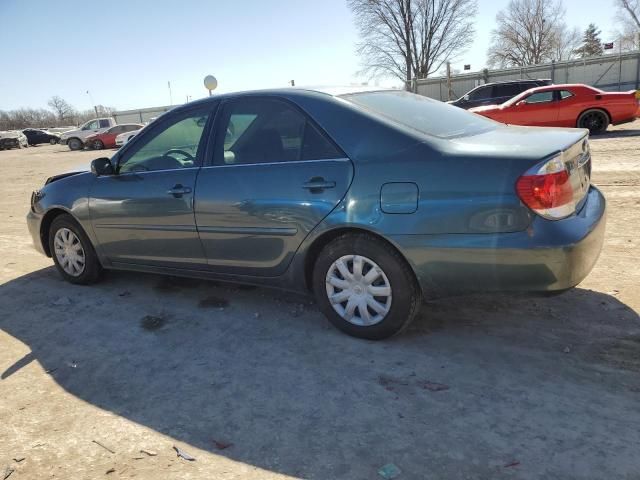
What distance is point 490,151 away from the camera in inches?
114

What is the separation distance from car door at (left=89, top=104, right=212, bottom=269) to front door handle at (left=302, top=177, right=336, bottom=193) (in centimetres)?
102

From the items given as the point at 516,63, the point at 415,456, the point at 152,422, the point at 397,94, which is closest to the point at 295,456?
the point at 415,456

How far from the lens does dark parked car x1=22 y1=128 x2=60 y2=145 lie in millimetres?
41250

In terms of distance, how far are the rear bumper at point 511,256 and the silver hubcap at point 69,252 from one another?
3189 mm

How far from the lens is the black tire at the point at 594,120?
45.1 feet

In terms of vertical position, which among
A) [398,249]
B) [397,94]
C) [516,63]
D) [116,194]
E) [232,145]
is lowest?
[398,249]

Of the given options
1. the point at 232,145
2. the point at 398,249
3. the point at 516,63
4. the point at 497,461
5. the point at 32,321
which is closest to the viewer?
the point at 497,461

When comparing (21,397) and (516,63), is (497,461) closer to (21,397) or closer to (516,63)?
(21,397)

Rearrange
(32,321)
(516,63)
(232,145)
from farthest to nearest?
(516,63), (32,321), (232,145)

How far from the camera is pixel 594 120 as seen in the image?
45.9 feet

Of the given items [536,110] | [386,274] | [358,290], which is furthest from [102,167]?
[536,110]

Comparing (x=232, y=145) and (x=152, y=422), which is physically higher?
(x=232, y=145)

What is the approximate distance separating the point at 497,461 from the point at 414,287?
117 centimetres

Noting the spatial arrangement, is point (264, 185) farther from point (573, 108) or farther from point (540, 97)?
point (540, 97)
